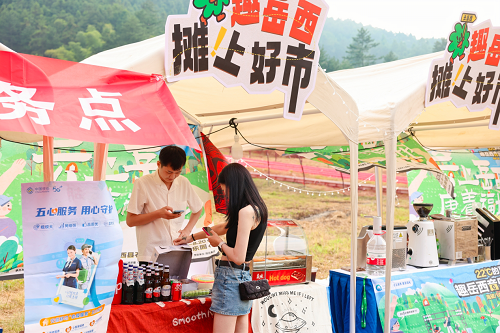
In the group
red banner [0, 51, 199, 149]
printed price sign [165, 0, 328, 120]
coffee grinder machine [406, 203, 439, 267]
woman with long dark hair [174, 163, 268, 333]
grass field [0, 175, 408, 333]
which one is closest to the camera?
red banner [0, 51, 199, 149]

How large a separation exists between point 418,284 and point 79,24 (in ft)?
112

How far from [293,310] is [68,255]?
1.68 metres

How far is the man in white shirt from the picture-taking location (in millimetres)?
2969

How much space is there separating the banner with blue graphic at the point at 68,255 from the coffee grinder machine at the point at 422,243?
2.56m

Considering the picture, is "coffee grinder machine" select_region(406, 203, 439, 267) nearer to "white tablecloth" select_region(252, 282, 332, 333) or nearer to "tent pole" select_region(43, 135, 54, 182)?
"white tablecloth" select_region(252, 282, 332, 333)

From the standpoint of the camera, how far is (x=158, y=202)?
10.3ft

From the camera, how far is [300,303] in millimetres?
3064

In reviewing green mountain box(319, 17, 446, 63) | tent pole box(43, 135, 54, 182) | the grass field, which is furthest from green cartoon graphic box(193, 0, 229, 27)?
green mountain box(319, 17, 446, 63)

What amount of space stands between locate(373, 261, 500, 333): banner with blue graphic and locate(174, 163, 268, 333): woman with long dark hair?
1318 mm

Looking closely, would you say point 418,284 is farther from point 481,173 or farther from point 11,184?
point 481,173

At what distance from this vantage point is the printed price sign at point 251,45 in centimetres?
245

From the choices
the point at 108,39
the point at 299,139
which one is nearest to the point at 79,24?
the point at 108,39

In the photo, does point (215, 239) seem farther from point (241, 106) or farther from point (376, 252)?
point (241, 106)

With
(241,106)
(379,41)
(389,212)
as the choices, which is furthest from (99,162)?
(379,41)
